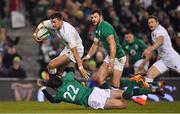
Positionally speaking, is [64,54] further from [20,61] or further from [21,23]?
[21,23]

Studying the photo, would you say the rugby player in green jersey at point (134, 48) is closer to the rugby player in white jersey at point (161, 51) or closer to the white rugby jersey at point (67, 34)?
the rugby player in white jersey at point (161, 51)

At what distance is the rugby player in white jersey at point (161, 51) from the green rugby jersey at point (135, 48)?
290cm

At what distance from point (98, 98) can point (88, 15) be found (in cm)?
1107

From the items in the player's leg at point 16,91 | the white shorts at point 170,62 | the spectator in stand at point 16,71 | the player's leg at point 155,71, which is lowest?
the player's leg at point 16,91

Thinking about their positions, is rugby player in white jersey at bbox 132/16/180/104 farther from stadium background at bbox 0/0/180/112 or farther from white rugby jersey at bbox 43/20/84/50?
stadium background at bbox 0/0/180/112

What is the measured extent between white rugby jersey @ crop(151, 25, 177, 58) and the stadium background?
457cm

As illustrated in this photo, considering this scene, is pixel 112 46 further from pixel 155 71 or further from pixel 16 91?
pixel 16 91

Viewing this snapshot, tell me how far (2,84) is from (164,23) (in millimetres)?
7003

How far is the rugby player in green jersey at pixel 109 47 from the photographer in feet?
62.3

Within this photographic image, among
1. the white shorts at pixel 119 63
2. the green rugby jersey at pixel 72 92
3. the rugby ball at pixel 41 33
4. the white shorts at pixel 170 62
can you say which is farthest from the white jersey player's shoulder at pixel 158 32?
the green rugby jersey at pixel 72 92

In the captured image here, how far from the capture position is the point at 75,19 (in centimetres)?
2777

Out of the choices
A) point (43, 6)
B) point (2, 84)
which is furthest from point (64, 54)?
point (43, 6)

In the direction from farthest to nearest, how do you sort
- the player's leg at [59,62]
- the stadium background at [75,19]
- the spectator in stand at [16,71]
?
the stadium background at [75,19] → the spectator in stand at [16,71] → the player's leg at [59,62]

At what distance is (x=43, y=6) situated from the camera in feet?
92.1
